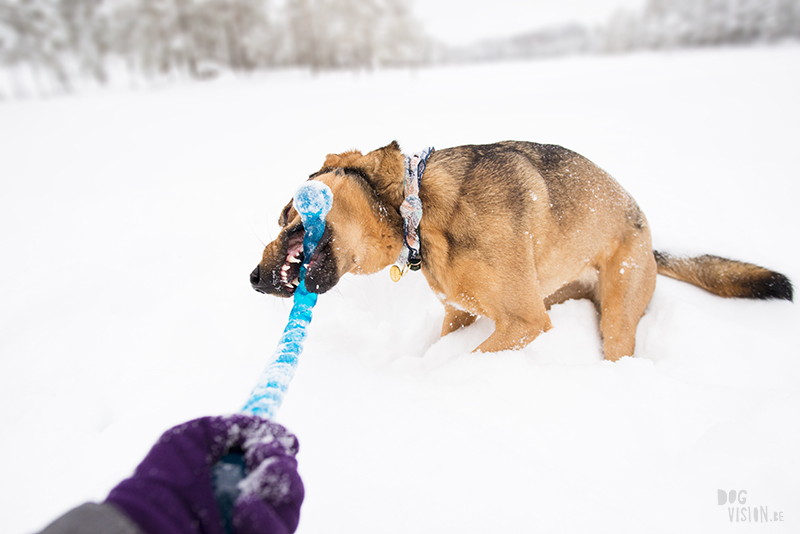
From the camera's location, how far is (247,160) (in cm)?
622

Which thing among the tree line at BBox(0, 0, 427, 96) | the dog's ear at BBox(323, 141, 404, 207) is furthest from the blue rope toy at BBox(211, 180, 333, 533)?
the tree line at BBox(0, 0, 427, 96)

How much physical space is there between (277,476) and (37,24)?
1744 inches

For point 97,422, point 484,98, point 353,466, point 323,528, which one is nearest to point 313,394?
point 353,466

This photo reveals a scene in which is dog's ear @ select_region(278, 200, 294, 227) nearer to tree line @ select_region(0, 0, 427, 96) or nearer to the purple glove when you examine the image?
the purple glove

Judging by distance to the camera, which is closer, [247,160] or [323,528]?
[323,528]

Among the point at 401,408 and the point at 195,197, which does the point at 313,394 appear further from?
the point at 195,197

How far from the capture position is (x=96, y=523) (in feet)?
2.03

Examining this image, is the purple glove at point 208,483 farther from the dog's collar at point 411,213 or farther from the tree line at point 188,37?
the tree line at point 188,37

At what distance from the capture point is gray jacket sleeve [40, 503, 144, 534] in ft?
2.01

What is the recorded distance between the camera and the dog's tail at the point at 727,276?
256 centimetres

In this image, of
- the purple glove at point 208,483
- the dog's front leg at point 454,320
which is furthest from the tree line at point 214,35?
the purple glove at point 208,483

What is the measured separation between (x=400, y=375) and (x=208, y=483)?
1414mm

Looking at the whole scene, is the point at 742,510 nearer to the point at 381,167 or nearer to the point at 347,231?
A: the point at 347,231

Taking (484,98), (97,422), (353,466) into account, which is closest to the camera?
(353,466)
